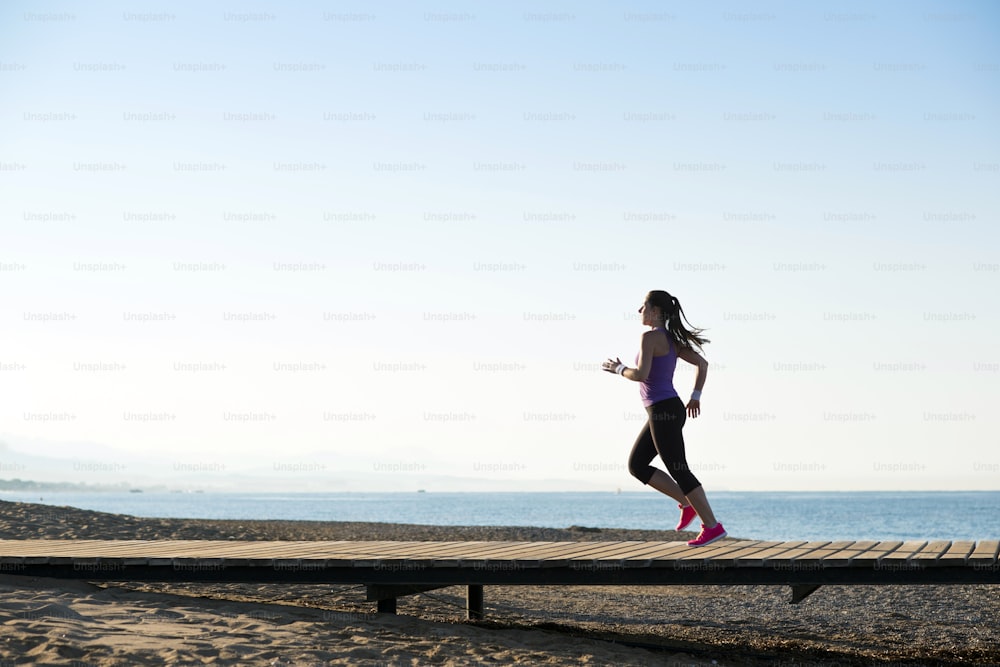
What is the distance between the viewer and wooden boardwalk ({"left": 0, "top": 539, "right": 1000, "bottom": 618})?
7.37 meters

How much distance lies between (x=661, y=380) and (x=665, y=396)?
0.46 feet

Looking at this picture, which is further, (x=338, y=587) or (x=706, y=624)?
(x=338, y=587)

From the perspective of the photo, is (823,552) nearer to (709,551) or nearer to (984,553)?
(709,551)

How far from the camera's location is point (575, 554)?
8117 mm

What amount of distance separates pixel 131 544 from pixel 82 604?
7.56 feet

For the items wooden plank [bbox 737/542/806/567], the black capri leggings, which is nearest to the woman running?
the black capri leggings

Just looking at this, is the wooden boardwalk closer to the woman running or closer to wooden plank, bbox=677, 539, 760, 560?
wooden plank, bbox=677, 539, 760, 560

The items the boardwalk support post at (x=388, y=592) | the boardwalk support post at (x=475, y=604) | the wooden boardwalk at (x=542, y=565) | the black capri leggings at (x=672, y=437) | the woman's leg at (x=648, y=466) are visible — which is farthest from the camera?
the boardwalk support post at (x=475, y=604)

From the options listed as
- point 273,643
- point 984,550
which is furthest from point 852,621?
point 273,643

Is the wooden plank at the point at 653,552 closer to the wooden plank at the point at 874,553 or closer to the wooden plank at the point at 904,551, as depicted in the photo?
the wooden plank at the point at 874,553

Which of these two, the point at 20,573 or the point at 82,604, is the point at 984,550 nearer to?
the point at 82,604

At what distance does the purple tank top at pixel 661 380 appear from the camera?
7.76 metres

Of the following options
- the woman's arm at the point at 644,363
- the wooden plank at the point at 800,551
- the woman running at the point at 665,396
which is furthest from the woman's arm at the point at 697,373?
the wooden plank at the point at 800,551

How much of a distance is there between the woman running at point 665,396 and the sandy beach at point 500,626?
1.44m
